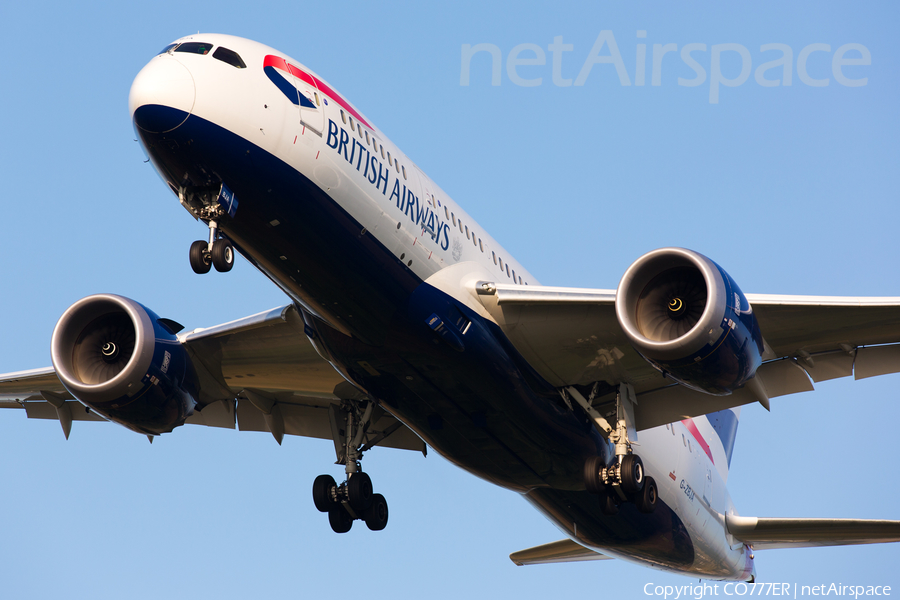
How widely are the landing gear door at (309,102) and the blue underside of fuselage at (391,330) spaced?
0.80 meters

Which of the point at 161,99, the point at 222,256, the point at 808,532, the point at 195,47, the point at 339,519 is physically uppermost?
the point at 195,47

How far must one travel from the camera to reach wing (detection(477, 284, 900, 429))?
17078 millimetres

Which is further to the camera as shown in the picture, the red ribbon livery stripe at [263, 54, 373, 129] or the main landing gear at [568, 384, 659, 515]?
the main landing gear at [568, 384, 659, 515]

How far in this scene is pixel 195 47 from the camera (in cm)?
1505

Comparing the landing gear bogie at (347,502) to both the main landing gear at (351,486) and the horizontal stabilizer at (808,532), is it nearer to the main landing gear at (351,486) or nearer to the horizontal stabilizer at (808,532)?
the main landing gear at (351,486)

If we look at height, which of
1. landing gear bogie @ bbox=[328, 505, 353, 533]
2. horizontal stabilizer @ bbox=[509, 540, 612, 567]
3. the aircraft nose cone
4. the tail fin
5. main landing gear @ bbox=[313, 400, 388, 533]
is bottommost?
landing gear bogie @ bbox=[328, 505, 353, 533]

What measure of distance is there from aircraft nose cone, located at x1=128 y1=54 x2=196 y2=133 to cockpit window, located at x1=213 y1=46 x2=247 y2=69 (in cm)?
71

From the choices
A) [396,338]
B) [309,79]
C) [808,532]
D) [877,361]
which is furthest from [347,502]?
[808,532]

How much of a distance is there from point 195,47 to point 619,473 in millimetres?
9769

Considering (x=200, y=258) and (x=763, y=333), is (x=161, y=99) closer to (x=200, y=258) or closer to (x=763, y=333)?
(x=200, y=258)

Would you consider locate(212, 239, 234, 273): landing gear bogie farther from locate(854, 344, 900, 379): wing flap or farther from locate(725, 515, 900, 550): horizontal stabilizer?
locate(725, 515, 900, 550): horizontal stabilizer

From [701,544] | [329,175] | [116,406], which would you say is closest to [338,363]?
[329,175]

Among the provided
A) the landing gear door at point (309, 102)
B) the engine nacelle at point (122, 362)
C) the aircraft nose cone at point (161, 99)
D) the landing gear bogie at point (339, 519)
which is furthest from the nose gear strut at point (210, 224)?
the landing gear bogie at point (339, 519)

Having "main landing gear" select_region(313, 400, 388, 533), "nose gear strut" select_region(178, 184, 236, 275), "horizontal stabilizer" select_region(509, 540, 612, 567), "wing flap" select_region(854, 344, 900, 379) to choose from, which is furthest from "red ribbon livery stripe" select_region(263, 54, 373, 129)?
"horizontal stabilizer" select_region(509, 540, 612, 567)
